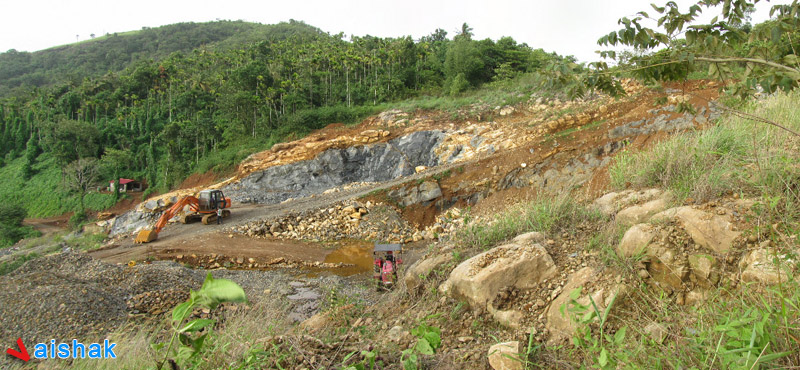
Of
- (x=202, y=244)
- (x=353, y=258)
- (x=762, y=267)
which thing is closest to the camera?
(x=762, y=267)

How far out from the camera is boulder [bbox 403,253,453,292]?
4406mm

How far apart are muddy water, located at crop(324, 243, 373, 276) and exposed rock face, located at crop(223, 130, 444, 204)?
8410mm

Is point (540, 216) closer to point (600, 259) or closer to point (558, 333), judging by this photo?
point (600, 259)

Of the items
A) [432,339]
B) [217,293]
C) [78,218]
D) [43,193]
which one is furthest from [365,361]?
[43,193]

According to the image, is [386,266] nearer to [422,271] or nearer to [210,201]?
[422,271]

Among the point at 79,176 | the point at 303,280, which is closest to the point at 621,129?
the point at 303,280

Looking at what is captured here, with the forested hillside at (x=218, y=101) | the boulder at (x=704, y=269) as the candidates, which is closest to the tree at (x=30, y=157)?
the forested hillside at (x=218, y=101)

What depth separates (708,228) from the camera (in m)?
3.11

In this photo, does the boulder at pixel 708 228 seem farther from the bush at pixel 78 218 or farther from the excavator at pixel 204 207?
the bush at pixel 78 218

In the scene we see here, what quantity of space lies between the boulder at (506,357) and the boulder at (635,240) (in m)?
1.33

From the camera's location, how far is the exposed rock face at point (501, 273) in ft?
11.7

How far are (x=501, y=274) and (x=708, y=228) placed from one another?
1623 mm

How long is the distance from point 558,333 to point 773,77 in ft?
6.45

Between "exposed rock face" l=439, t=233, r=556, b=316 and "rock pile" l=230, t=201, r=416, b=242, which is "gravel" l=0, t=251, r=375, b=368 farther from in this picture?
"rock pile" l=230, t=201, r=416, b=242
